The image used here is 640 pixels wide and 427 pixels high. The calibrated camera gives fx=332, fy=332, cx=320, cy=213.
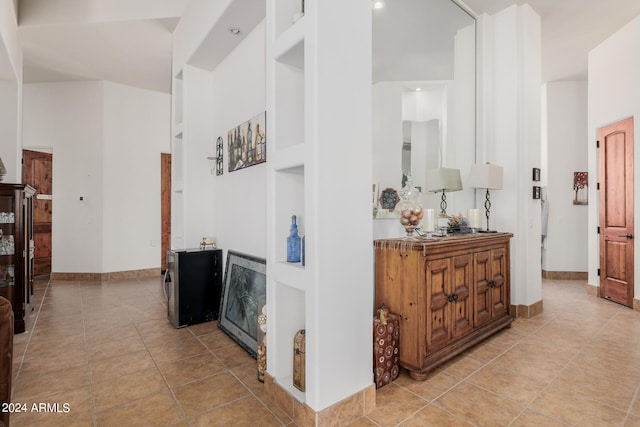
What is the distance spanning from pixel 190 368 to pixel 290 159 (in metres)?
1.79

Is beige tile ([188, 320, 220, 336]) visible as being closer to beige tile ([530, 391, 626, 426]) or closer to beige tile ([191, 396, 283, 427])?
beige tile ([191, 396, 283, 427])

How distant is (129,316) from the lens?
378cm

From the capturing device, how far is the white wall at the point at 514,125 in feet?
12.1

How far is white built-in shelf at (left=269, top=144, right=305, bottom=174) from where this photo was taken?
183cm

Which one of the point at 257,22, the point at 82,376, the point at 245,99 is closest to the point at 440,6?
the point at 257,22

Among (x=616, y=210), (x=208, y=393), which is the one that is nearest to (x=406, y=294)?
(x=208, y=393)

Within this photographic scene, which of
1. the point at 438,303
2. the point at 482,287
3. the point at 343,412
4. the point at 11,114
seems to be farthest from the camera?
the point at 11,114

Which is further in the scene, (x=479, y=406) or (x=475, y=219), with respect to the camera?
(x=475, y=219)

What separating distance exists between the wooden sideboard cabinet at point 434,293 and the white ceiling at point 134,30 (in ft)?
9.83

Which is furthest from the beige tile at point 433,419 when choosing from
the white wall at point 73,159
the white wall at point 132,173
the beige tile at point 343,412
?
the white wall at point 73,159

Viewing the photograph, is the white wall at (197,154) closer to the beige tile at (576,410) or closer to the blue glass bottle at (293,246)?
the blue glass bottle at (293,246)

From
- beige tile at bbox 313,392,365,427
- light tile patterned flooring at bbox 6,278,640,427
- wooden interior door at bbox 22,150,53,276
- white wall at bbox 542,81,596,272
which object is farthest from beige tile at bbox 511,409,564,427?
wooden interior door at bbox 22,150,53,276

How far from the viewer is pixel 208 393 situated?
2.16m

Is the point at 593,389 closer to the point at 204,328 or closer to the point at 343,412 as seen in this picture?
the point at 343,412
